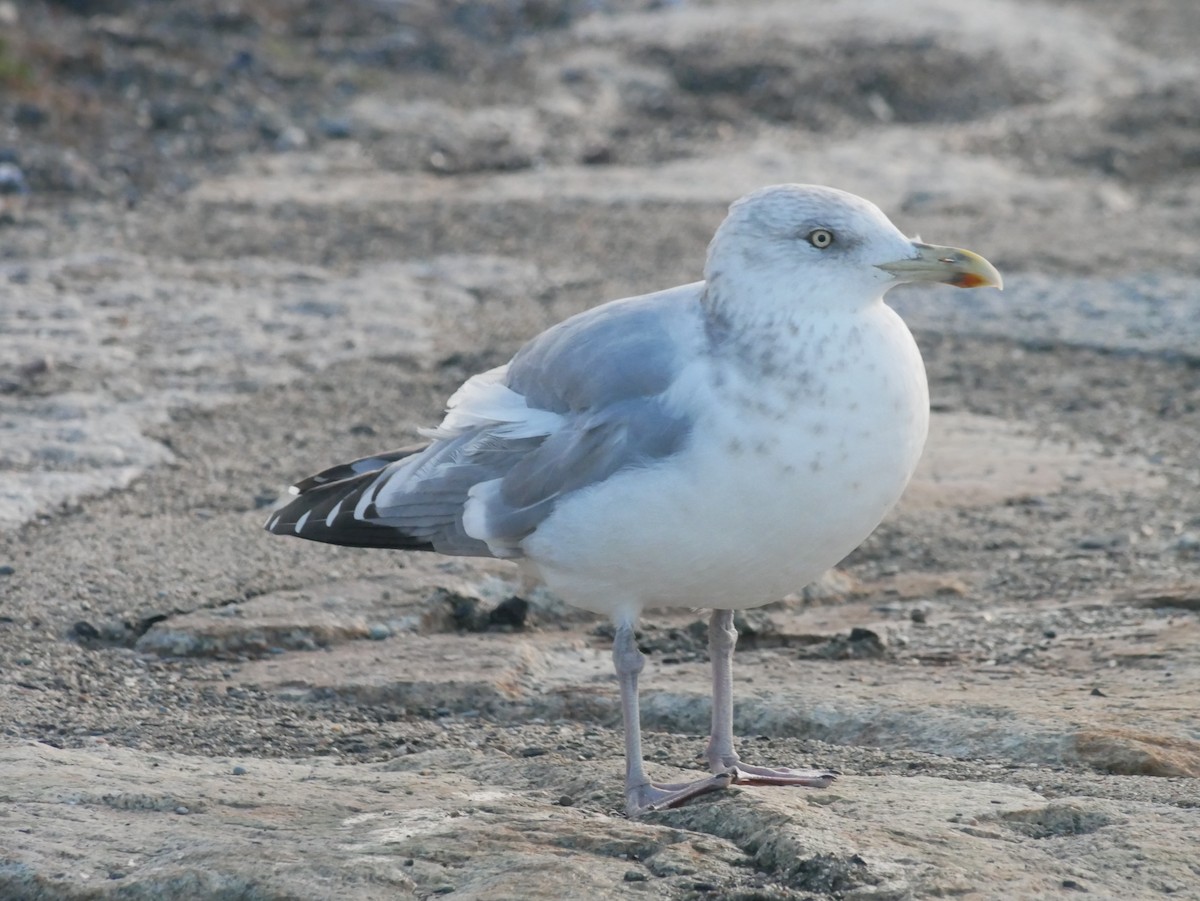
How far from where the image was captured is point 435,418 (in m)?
5.60

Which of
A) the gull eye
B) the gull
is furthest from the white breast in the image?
the gull eye

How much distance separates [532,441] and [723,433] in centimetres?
47

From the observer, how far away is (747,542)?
305 cm

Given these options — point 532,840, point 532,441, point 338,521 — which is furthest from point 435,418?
point 532,840

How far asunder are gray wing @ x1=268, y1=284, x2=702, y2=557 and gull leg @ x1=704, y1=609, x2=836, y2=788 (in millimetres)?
451

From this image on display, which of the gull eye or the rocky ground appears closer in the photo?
the rocky ground

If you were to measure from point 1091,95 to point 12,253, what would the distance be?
21.0 ft

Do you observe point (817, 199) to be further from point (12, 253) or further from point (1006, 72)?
point (1006, 72)

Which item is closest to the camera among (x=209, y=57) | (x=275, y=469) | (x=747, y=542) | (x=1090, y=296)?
(x=747, y=542)

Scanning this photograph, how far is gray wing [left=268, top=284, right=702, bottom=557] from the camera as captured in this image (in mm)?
3168

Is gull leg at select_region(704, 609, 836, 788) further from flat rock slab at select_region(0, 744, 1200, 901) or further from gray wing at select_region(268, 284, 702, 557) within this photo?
gray wing at select_region(268, 284, 702, 557)

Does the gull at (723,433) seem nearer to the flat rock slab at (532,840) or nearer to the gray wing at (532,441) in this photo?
the gray wing at (532,441)

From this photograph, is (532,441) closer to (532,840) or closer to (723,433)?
(723,433)

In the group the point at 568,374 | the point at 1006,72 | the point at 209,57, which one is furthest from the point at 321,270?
the point at 1006,72
